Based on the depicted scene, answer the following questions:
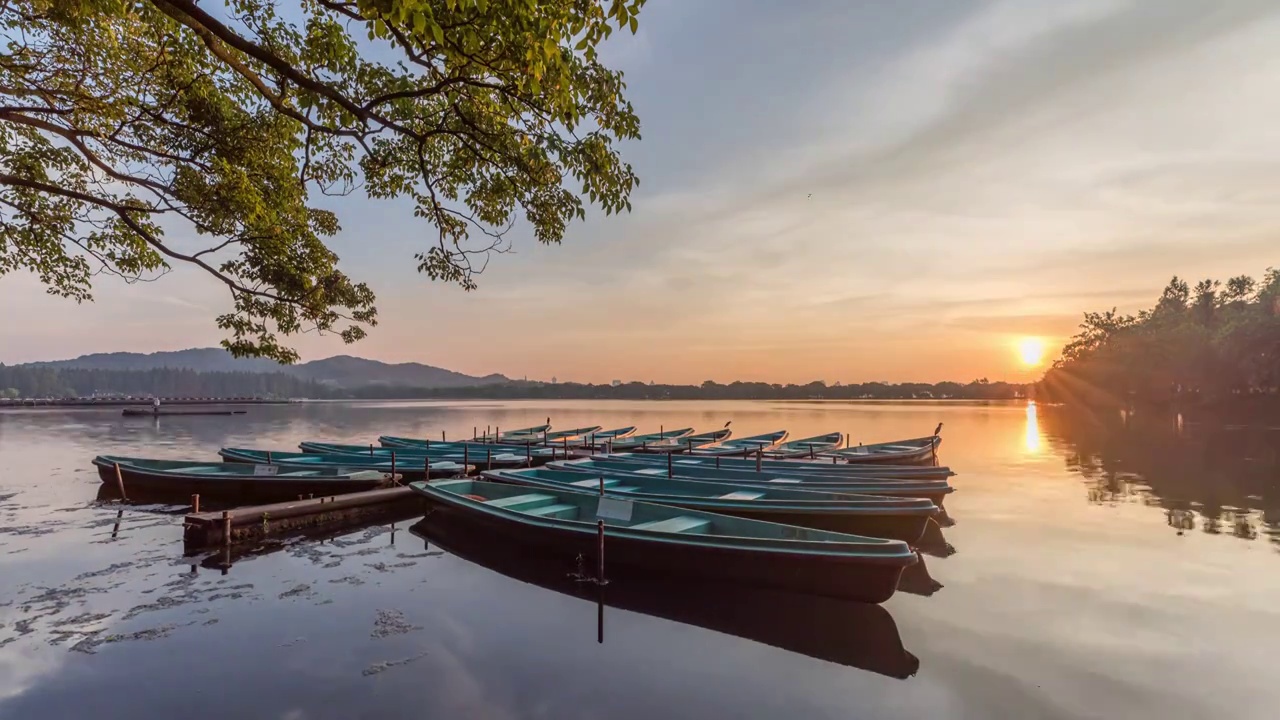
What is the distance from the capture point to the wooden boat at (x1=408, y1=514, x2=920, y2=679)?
8.55 metres

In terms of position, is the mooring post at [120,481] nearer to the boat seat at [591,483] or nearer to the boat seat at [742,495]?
the boat seat at [591,483]

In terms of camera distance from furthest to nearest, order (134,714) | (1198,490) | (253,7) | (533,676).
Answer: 1. (1198,490)
2. (253,7)
3. (533,676)
4. (134,714)

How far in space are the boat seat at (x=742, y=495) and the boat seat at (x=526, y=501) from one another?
422 centimetres

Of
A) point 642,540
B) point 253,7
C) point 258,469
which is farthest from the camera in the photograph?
point 258,469

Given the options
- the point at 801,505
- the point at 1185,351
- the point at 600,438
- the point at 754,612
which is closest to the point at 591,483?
the point at 801,505

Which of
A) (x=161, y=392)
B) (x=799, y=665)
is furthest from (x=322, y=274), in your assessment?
(x=161, y=392)

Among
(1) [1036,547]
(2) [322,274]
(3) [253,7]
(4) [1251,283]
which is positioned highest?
(4) [1251,283]

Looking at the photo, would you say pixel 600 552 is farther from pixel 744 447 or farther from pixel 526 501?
pixel 744 447

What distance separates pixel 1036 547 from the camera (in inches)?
563

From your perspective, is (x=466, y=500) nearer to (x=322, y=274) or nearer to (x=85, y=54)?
(x=322, y=274)

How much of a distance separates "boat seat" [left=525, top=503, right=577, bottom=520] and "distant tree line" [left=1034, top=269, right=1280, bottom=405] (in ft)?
218

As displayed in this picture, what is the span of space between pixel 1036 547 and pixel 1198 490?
43.3 feet

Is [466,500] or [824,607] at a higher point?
[466,500]

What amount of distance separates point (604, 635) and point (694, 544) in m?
2.03
